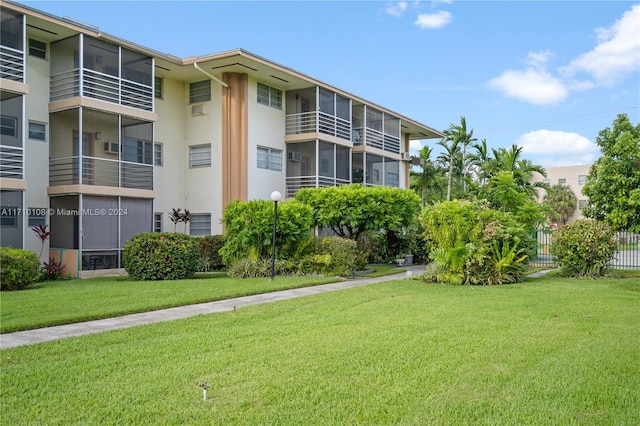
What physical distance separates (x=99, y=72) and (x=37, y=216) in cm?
514

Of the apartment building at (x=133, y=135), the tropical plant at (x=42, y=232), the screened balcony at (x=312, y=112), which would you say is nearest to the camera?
the tropical plant at (x=42, y=232)

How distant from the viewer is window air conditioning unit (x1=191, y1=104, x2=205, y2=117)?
22.0 metres

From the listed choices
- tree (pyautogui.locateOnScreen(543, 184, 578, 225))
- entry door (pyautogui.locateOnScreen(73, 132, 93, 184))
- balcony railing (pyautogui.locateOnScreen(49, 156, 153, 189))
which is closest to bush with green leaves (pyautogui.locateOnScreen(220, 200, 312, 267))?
balcony railing (pyautogui.locateOnScreen(49, 156, 153, 189))

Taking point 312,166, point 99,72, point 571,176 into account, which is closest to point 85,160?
point 99,72

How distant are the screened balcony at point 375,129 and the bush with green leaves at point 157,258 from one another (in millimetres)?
14324

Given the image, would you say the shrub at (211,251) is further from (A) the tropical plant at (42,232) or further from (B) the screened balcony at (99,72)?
(B) the screened balcony at (99,72)

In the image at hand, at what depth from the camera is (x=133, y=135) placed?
19.8 m

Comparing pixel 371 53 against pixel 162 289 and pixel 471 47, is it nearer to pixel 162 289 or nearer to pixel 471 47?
pixel 471 47

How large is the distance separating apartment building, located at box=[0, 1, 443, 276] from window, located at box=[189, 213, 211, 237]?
0.05 meters

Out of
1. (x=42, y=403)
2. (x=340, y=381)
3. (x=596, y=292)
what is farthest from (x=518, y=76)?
(x=42, y=403)

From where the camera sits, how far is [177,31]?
15.4 meters

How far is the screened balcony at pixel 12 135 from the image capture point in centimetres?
1576

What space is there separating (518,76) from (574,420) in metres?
18.2

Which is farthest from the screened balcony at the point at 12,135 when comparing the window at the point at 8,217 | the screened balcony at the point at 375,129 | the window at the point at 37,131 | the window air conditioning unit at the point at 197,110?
the screened balcony at the point at 375,129
